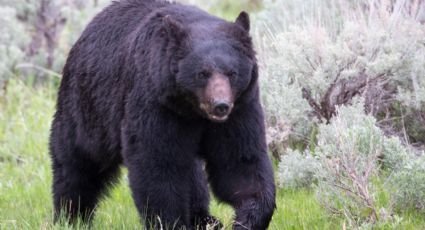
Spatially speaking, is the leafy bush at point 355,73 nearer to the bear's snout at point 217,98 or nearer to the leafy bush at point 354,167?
the leafy bush at point 354,167

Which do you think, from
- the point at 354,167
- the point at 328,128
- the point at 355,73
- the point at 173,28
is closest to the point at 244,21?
the point at 173,28

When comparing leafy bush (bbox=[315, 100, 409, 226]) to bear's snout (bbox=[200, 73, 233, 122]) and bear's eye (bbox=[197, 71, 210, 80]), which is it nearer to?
bear's snout (bbox=[200, 73, 233, 122])

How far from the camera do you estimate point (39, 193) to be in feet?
23.3

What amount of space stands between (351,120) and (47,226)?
2.22m

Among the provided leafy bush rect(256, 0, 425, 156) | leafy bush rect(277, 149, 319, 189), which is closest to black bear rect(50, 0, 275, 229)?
leafy bush rect(277, 149, 319, 189)

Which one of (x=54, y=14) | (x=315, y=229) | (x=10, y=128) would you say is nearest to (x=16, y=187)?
(x=10, y=128)

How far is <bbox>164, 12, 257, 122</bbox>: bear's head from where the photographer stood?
192 inches

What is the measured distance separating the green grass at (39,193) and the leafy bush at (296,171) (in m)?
0.08

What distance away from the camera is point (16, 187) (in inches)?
282

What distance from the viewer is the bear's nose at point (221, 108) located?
4.75m

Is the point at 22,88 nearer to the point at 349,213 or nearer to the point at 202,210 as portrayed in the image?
the point at 202,210

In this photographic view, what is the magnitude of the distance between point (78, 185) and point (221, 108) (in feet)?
5.85

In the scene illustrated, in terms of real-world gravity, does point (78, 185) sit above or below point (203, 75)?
below

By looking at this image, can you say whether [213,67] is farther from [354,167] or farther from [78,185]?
[78,185]
